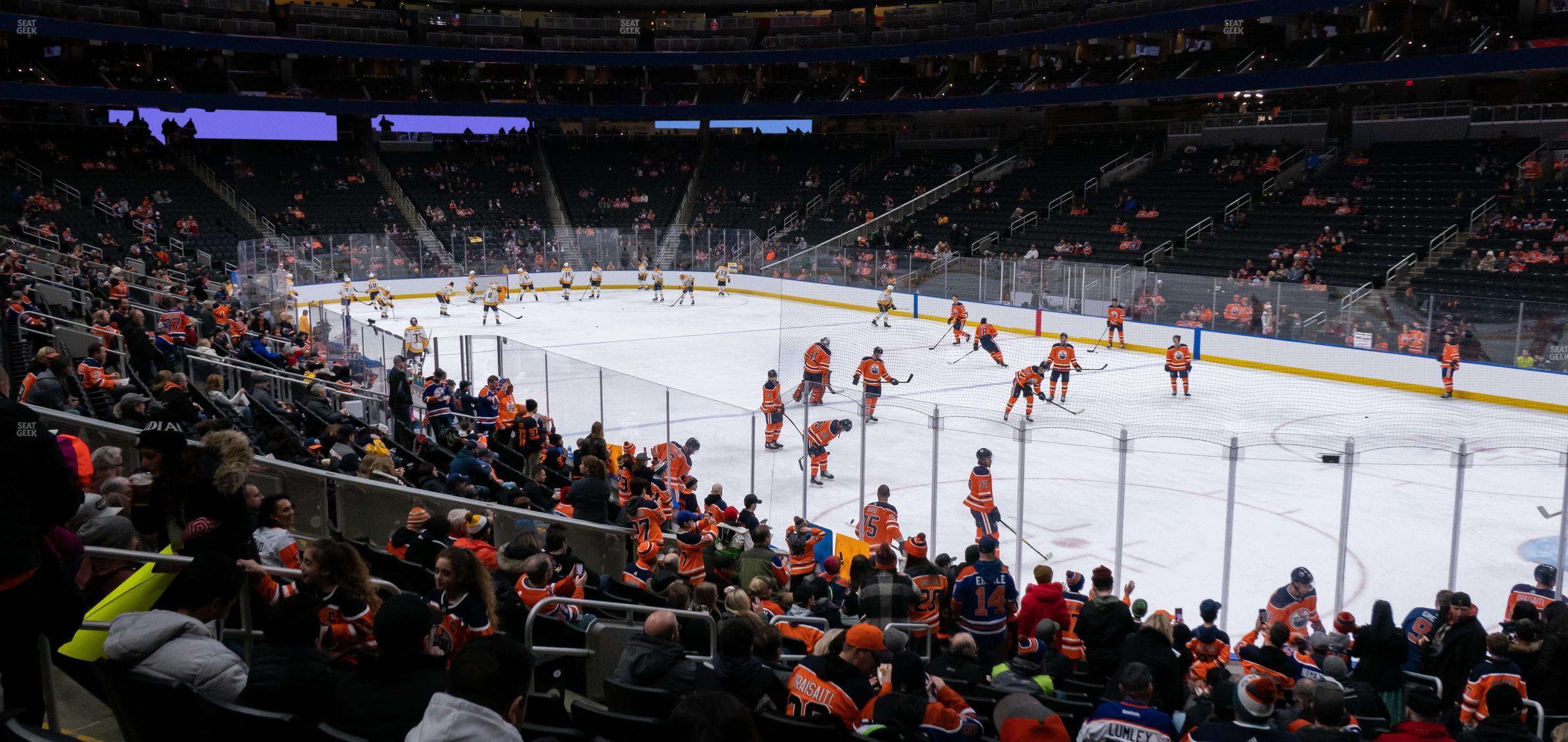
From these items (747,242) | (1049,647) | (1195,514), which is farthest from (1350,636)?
(747,242)

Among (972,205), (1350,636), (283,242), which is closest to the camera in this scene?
(1350,636)

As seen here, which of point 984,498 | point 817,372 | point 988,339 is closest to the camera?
point 984,498

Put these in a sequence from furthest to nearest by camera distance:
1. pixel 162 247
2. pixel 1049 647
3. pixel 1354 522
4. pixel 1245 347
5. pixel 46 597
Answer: pixel 162 247 → pixel 1245 347 → pixel 1354 522 → pixel 1049 647 → pixel 46 597

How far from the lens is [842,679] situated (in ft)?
13.2

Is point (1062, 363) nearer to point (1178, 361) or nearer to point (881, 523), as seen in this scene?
point (1178, 361)

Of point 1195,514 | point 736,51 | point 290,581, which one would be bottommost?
point 1195,514

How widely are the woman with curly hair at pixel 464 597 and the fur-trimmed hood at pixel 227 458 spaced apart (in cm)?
90

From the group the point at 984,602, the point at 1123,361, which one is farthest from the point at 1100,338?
the point at 984,602

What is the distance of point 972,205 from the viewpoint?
33250 mm

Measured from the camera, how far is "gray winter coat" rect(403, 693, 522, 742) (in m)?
2.41

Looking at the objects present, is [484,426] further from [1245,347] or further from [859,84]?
[859,84]

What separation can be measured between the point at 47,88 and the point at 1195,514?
33.8m

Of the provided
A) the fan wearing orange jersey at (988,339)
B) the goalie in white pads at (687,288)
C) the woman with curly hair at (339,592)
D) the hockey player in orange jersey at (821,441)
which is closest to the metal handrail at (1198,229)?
the fan wearing orange jersey at (988,339)

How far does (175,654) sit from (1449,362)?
1839 cm
